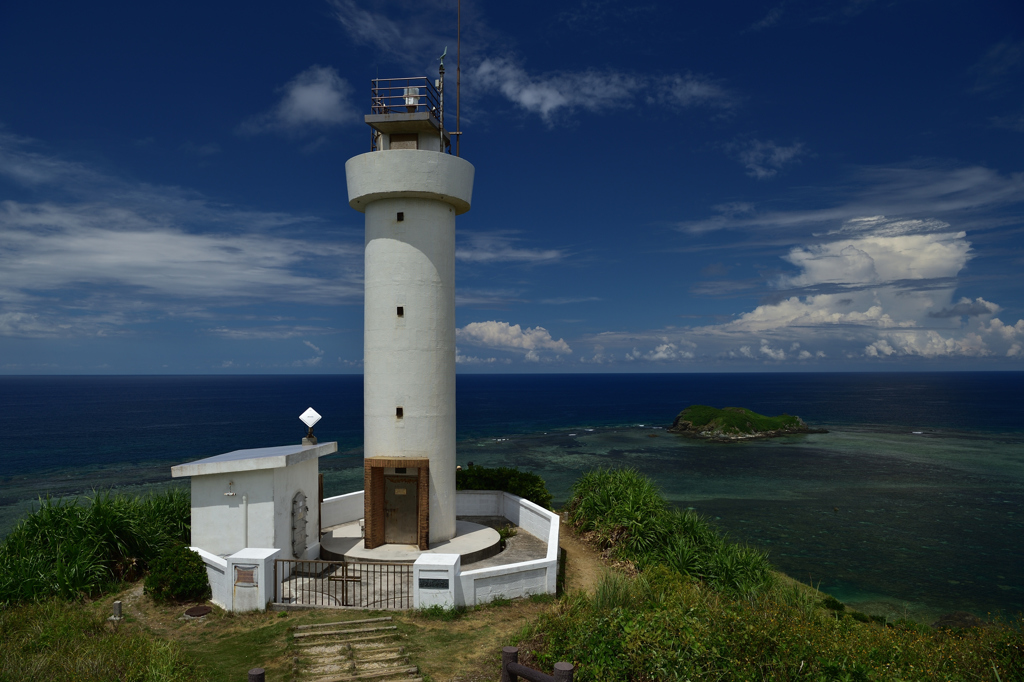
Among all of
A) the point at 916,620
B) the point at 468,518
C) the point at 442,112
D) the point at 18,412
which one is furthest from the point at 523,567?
the point at 18,412

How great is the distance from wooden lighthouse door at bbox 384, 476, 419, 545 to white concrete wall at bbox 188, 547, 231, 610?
15.6 ft

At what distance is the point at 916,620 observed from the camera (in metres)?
20.6

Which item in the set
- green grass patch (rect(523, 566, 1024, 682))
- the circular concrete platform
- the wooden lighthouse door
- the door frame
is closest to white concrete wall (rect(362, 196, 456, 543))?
the door frame

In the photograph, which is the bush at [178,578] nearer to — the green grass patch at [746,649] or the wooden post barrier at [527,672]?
the green grass patch at [746,649]

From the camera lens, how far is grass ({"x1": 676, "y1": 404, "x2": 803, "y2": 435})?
73000 mm

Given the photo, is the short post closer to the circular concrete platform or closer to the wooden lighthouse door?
the circular concrete platform

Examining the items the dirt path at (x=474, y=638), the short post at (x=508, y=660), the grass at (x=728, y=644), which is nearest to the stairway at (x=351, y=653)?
the dirt path at (x=474, y=638)

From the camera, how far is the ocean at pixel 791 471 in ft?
87.3

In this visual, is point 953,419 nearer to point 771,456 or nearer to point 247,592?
point 771,456

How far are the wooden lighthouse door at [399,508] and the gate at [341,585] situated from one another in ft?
5.84

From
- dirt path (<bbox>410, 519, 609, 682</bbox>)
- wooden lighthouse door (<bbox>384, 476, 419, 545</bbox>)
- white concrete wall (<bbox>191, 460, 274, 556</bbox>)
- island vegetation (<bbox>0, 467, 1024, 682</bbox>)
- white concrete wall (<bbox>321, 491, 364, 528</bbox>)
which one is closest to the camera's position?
island vegetation (<bbox>0, 467, 1024, 682</bbox>)

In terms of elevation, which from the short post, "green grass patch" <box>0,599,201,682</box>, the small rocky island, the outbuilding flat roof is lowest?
the small rocky island

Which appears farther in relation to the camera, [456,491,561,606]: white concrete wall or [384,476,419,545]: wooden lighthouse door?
[384,476,419,545]: wooden lighthouse door

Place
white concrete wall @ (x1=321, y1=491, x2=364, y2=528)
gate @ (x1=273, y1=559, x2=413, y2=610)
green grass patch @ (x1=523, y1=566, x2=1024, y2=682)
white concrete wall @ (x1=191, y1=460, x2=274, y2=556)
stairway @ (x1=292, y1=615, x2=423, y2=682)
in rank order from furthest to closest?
white concrete wall @ (x1=321, y1=491, x2=364, y2=528) < white concrete wall @ (x1=191, y1=460, x2=274, y2=556) < gate @ (x1=273, y1=559, x2=413, y2=610) < stairway @ (x1=292, y1=615, x2=423, y2=682) < green grass patch @ (x1=523, y1=566, x2=1024, y2=682)
